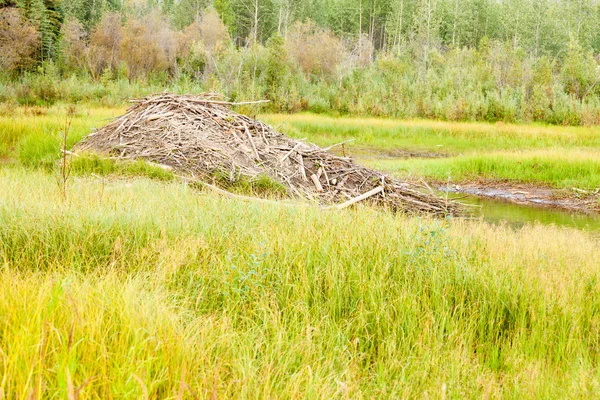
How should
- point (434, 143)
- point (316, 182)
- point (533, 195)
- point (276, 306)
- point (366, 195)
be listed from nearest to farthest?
1. point (276, 306)
2. point (366, 195)
3. point (316, 182)
4. point (533, 195)
5. point (434, 143)

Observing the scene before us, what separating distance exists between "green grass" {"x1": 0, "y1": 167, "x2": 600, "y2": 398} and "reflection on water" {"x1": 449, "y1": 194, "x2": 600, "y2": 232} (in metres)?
5.11

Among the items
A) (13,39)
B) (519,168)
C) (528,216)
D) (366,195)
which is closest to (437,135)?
(519,168)

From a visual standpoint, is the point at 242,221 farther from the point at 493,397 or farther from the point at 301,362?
the point at 493,397

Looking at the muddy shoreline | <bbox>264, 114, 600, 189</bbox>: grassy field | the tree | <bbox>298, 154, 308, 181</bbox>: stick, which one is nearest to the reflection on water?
the muddy shoreline

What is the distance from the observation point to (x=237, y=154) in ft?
29.6

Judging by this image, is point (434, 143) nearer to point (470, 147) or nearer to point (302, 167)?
point (470, 147)

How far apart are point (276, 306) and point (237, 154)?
5.97m

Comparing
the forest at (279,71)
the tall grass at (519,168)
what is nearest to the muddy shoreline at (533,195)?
the tall grass at (519,168)

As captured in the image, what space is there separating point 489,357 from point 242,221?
266 cm

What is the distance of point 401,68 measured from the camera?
35281mm

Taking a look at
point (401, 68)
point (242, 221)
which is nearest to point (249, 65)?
point (401, 68)

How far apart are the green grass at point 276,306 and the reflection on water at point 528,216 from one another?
5112 millimetres

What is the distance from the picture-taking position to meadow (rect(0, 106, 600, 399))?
2271mm

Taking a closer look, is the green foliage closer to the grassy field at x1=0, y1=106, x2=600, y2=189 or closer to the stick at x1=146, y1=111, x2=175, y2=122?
the grassy field at x1=0, y1=106, x2=600, y2=189
